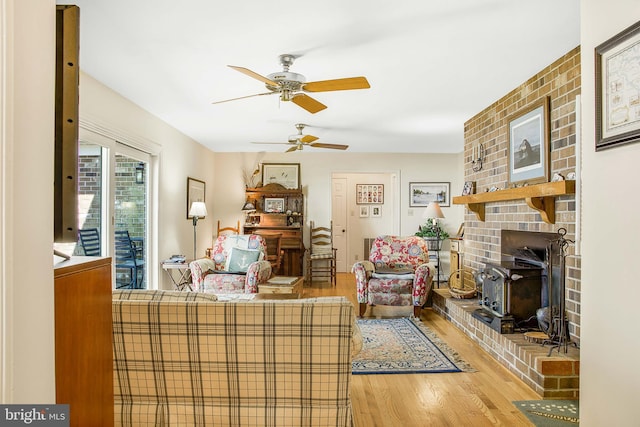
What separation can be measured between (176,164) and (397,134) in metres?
3.13

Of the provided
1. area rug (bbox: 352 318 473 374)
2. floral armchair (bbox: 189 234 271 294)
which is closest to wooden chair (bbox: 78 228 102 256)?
floral armchair (bbox: 189 234 271 294)

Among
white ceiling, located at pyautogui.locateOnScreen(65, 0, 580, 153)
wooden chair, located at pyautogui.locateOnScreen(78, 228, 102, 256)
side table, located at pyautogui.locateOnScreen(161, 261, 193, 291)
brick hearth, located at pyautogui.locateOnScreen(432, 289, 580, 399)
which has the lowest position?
Result: brick hearth, located at pyautogui.locateOnScreen(432, 289, 580, 399)

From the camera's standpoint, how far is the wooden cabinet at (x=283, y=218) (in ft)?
24.7

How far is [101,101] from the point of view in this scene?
3875 mm

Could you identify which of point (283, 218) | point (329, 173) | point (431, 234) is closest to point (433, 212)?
point (431, 234)

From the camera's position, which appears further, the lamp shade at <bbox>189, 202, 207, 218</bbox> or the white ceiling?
the lamp shade at <bbox>189, 202, 207, 218</bbox>

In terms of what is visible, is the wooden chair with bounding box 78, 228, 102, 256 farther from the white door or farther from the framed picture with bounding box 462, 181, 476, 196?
the white door

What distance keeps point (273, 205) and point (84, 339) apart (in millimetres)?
6767

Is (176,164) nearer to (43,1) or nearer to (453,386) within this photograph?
(453,386)

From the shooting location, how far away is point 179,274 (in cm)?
598

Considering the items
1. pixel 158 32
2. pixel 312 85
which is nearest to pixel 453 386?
pixel 312 85

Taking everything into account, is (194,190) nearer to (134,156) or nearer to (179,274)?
(179,274)

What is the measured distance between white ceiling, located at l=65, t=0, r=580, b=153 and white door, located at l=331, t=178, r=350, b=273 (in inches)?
153

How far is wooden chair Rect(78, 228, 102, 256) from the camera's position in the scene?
3.95 meters
